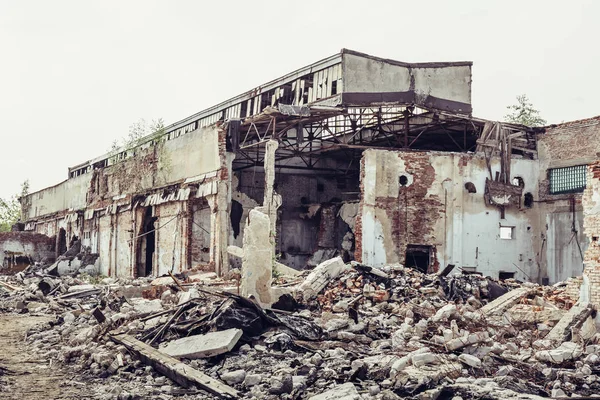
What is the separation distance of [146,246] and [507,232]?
47.4 ft

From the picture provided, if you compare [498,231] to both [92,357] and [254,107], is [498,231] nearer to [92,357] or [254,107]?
[254,107]

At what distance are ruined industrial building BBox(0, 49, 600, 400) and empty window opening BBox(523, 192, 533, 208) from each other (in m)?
0.14

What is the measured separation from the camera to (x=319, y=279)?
15.4 metres

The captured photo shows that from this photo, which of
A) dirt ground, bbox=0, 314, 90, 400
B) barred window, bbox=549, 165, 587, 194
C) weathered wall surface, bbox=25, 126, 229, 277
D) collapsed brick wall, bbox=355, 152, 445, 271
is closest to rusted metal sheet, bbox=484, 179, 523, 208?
barred window, bbox=549, 165, 587, 194

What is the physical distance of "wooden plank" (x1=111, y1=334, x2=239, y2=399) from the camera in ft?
27.2

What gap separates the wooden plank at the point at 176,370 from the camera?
27.2ft

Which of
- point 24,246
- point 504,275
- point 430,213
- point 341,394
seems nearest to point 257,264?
point 341,394

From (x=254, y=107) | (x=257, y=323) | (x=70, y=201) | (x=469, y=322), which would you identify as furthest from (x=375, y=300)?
(x=70, y=201)

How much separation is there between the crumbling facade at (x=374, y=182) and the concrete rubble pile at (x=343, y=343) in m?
5.58

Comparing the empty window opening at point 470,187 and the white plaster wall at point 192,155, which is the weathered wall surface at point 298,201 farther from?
the empty window opening at point 470,187

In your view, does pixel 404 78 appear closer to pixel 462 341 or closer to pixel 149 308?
pixel 149 308

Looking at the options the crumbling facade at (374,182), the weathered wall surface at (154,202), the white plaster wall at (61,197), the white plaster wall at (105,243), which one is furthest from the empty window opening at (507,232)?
the white plaster wall at (61,197)

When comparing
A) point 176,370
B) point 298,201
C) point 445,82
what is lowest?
point 176,370

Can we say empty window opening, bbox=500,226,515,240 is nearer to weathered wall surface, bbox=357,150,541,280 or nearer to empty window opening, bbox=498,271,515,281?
weathered wall surface, bbox=357,150,541,280
